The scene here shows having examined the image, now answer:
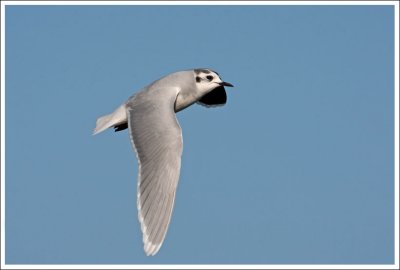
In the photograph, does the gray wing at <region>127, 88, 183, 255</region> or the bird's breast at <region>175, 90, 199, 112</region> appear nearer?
the gray wing at <region>127, 88, 183, 255</region>

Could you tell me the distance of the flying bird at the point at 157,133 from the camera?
8.92 meters

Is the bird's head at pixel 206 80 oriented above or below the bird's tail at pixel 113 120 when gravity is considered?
above

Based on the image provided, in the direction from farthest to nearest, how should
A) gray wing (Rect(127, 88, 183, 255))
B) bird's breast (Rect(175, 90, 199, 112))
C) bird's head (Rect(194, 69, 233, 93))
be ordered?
bird's head (Rect(194, 69, 233, 93))
bird's breast (Rect(175, 90, 199, 112))
gray wing (Rect(127, 88, 183, 255))

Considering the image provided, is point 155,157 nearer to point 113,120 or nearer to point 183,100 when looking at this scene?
point 113,120

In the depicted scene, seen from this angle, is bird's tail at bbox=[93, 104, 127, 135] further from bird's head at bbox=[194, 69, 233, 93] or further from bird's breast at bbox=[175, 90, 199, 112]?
bird's head at bbox=[194, 69, 233, 93]

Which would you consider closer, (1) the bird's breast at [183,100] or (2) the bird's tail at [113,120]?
(2) the bird's tail at [113,120]

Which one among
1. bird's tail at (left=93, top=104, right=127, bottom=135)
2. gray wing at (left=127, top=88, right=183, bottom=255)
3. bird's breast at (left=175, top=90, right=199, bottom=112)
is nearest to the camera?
gray wing at (left=127, top=88, right=183, bottom=255)

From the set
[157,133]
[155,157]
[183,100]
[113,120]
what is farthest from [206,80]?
[155,157]

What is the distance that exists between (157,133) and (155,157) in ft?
1.05

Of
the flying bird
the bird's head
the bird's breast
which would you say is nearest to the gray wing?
the flying bird

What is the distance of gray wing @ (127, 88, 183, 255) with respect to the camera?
29.2ft

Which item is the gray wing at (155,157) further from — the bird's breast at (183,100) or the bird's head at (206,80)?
the bird's head at (206,80)

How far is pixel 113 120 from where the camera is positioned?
33.3ft

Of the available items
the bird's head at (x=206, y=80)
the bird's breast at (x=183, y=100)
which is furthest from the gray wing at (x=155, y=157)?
the bird's head at (x=206, y=80)
